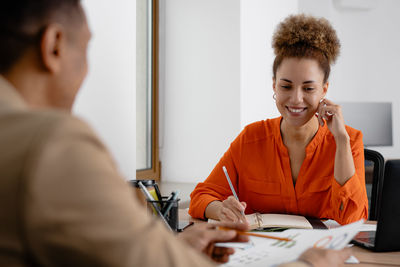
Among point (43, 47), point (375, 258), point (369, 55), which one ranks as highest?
point (369, 55)

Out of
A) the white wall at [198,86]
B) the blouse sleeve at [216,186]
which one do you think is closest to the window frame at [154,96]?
the white wall at [198,86]

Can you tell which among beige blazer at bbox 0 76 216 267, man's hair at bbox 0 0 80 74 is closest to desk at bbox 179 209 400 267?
beige blazer at bbox 0 76 216 267

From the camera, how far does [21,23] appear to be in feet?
1.62

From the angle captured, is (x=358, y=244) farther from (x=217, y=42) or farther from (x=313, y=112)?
(x=217, y=42)

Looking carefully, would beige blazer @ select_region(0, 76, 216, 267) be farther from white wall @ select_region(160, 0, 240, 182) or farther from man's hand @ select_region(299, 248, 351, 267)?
white wall @ select_region(160, 0, 240, 182)

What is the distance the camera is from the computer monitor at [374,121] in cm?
419

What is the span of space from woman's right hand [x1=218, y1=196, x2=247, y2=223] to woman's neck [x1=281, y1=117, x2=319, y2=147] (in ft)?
1.92

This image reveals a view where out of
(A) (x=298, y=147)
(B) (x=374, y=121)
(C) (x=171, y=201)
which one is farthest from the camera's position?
(B) (x=374, y=121)

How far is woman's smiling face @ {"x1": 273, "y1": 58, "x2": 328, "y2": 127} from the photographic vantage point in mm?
1676

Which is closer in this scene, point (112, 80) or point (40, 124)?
point (40, 124)

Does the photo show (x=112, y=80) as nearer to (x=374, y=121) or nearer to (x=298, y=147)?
(x=298, y=147)

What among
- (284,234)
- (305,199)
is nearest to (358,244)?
(284,234)

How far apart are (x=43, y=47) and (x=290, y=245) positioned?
653 mm

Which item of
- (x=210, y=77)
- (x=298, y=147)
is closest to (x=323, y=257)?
(x=298, y=147)
